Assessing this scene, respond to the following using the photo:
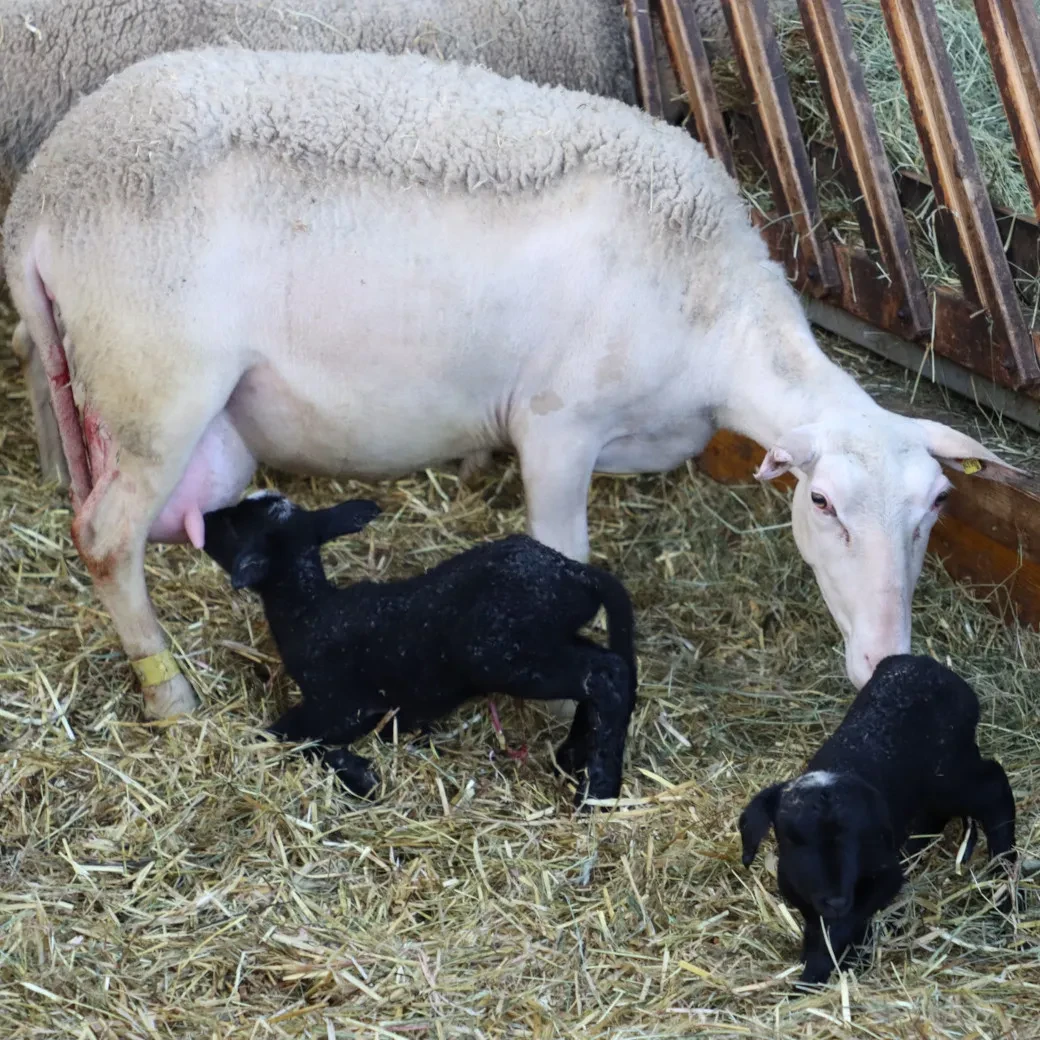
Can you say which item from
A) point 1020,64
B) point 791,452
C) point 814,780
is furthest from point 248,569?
point 1020,64

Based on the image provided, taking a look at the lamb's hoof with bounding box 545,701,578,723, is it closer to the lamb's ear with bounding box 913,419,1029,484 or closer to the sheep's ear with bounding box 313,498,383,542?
the sheep's ear with bounding box 313,498,383,542

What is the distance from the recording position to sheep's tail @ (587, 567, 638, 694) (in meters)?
3.66

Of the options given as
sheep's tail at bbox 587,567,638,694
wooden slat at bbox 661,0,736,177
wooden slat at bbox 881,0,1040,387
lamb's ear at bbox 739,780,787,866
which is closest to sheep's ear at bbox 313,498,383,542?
sheep's tail at bbox 587,567,638,694

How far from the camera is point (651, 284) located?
4016 mm

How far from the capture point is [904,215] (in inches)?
200

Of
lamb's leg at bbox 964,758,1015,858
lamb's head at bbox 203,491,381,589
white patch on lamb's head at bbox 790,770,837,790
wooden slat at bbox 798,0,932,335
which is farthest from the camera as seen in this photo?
wooden slat at bbox 798,0,932,335

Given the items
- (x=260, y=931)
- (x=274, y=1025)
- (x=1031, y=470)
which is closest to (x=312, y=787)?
(x=260, y=931)

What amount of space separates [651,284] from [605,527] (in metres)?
1.42

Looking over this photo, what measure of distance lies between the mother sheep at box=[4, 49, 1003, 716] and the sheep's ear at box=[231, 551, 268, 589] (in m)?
0.23

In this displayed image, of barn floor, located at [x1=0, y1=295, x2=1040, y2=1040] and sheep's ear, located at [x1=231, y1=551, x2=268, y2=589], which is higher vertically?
sheep's ear, located at [x1=231, y1=551, x2=268, y2=589]

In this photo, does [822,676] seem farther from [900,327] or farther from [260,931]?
[260,931]

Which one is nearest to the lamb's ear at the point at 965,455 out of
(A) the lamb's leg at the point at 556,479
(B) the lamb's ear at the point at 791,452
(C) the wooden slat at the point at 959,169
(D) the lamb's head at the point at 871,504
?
(D) the lamb's head at the point at 871,504

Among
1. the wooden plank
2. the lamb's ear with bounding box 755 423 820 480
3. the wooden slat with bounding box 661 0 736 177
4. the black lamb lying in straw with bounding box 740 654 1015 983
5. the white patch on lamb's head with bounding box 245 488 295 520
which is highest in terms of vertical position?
the wooden slat with bounding box 661 0 736 177

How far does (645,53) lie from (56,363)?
8.30 feet
